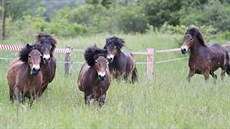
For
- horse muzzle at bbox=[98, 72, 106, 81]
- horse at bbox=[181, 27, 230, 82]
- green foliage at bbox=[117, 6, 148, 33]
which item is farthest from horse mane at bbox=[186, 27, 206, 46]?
green foliage at bbox=[117, 6, 148, 33]

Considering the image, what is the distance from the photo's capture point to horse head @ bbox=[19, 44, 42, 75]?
403 inches

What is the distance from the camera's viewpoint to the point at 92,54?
10945 millimetres

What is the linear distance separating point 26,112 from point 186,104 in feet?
11.5

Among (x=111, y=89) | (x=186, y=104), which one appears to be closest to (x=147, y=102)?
(x=186, y=104)

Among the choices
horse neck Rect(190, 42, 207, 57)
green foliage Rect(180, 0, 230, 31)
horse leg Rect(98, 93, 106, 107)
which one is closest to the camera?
horse leg Rect(98, 93, 106, 107)

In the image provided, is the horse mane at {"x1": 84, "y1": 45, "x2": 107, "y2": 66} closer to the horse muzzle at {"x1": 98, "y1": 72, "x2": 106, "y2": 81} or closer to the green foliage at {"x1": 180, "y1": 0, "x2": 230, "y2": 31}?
the horse muzzle at {"x1": 98, "y1": 72, "x2": 106, "y2": 81}

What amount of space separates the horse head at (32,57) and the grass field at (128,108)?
72 cm

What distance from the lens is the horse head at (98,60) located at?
10.4 m

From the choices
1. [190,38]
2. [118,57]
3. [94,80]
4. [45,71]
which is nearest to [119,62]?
[118,57]

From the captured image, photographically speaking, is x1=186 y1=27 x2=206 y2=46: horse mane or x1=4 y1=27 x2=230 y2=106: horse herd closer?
x1=4 y1=27 x2=230 y2=106: horse herd

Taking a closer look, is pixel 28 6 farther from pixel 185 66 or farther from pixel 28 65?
pixel 28 65

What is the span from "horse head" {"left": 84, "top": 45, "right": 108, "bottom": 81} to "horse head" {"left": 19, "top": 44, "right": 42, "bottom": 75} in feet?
3.51

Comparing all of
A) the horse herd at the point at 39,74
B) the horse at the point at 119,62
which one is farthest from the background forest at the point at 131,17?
the horse herd at the point at 39,74

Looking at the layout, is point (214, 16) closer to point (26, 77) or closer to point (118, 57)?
point (118, 57)
